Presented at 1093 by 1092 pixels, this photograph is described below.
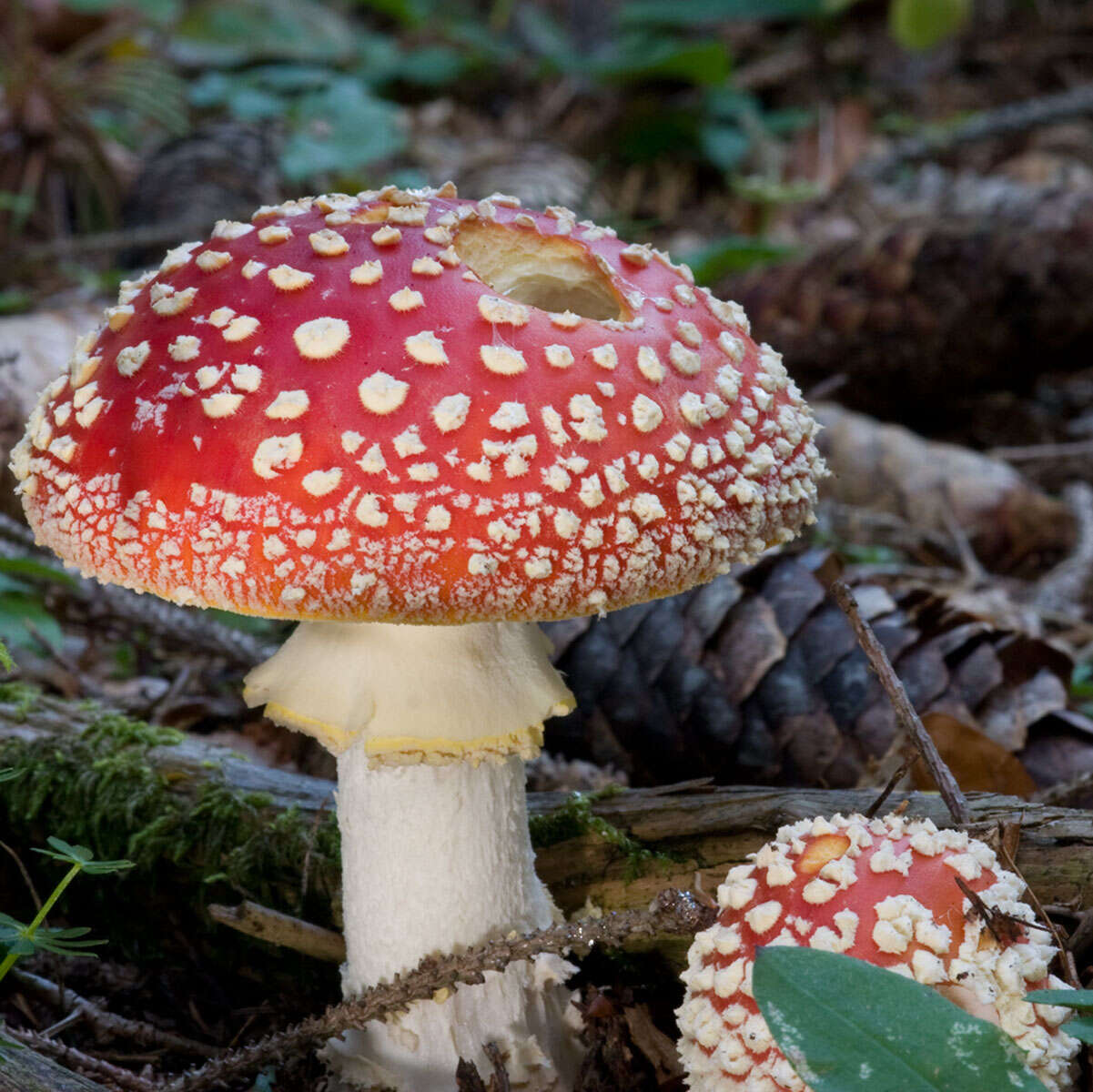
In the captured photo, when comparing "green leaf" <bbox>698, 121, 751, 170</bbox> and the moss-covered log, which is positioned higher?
"green leaf" <bbox>698, 121, 751, 170</bbox>

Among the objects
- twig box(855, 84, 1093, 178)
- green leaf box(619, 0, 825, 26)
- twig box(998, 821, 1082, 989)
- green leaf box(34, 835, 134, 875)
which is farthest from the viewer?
green leaf box(619, 0, 825, 26)

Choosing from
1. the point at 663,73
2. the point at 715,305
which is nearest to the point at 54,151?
the point at 663,73

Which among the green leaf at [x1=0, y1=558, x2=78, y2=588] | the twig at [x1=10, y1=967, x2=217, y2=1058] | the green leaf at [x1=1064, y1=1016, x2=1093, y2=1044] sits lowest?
the twig at [x1=10, y1=967, x2=217, y2=1058]

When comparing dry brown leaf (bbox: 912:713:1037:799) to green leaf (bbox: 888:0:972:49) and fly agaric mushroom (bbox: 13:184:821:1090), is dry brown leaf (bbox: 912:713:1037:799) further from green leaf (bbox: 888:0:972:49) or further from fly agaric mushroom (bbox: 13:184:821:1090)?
green leaf (bbox: 888:0:972:49)

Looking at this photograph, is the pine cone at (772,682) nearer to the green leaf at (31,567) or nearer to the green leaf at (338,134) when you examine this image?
the green leaf at (31,567)

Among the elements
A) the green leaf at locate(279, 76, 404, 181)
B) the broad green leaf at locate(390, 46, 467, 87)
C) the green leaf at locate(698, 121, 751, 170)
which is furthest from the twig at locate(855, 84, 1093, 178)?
the green leaf at locate(279, 76, 404, 181)

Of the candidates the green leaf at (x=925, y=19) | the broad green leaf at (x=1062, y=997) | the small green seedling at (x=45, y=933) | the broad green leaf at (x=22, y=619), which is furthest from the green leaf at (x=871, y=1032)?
the green leaf at (x=925, y=19)

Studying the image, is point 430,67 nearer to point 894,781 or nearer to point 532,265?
point 532,265
